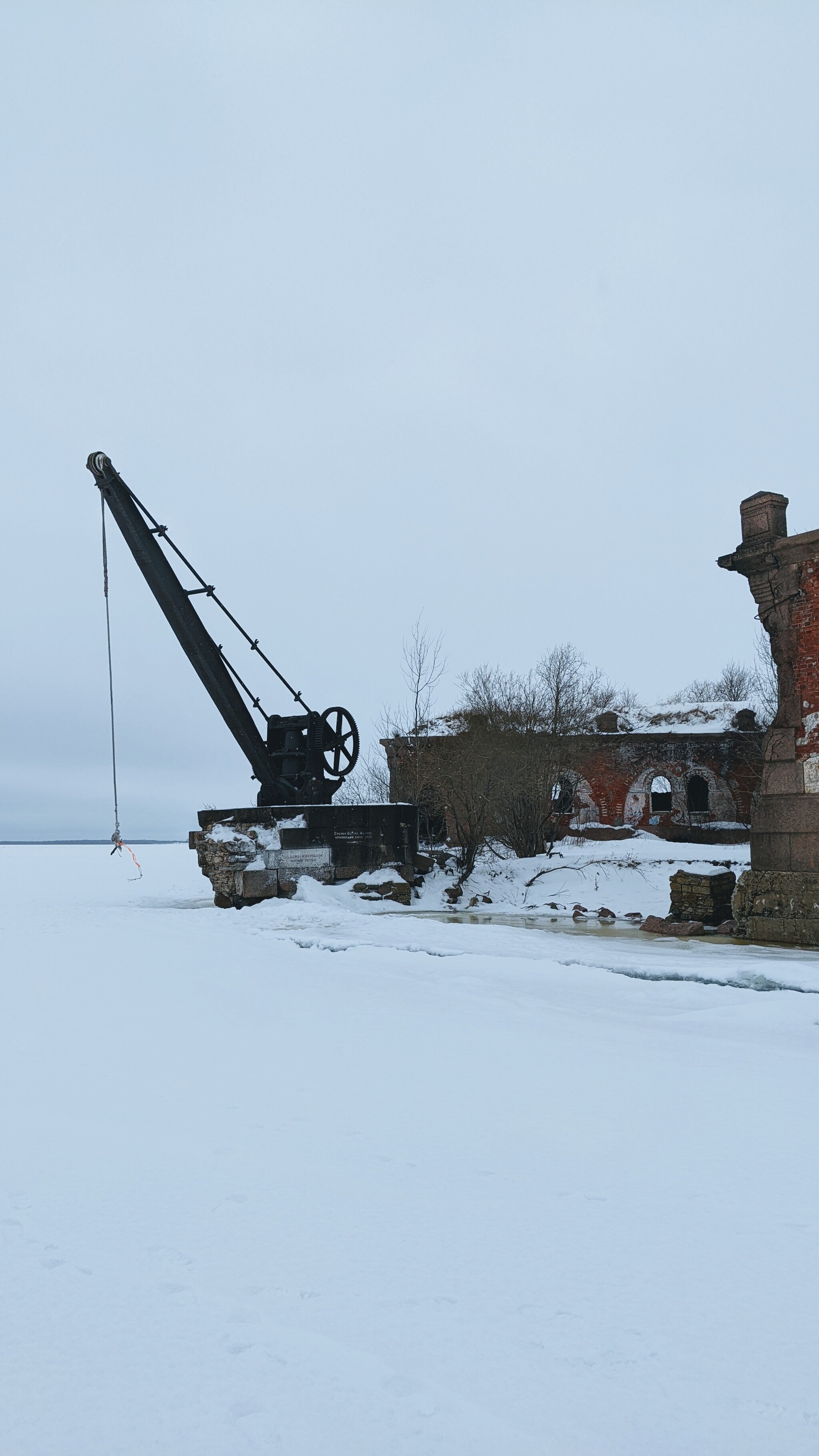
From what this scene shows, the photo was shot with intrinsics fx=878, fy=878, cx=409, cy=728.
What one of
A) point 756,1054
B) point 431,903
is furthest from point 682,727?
point 756,1054

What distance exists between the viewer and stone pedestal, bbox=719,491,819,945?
9.44 m

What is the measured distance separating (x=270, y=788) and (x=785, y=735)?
730 centimetres

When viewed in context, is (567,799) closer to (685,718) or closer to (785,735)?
(685,718)

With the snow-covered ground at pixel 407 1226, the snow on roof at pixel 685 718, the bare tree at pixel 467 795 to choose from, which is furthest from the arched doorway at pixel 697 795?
the snow-covered ground at pixel 407 1226

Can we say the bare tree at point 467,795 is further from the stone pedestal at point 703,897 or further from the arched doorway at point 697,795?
the arched doorway at point 697,795

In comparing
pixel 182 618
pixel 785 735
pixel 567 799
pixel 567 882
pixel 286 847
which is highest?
pixel 182 618

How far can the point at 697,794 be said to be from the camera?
83.5 feet

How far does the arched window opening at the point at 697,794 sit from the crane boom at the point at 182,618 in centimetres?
1549

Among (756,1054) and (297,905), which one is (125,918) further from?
(756,1054)

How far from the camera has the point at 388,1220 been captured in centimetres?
247

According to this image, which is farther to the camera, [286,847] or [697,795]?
[697,795]

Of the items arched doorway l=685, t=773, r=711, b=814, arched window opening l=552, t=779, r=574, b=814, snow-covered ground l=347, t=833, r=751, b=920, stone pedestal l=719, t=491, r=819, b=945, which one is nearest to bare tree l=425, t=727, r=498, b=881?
snow-covered ground l=347, t=833, r=751, b=920

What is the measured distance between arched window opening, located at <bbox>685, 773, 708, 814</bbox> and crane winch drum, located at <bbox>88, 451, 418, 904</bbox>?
14004mm

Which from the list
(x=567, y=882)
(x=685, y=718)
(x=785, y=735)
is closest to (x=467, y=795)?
(x=567, y=882)
